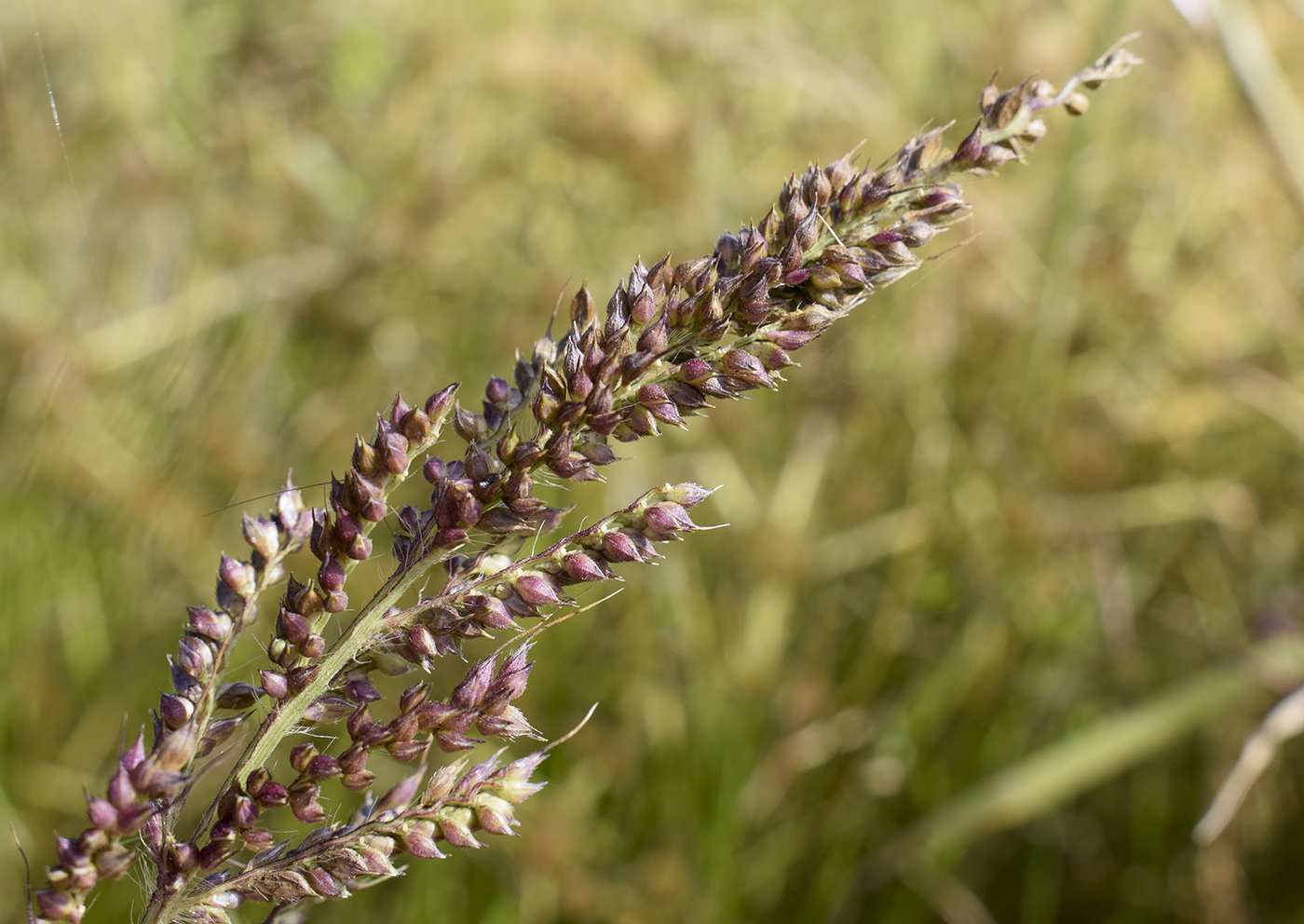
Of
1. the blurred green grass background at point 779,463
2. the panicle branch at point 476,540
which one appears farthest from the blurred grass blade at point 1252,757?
the panicle branch at point 476,540

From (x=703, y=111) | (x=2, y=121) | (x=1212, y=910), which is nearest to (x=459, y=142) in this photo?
(x=703, y=111)

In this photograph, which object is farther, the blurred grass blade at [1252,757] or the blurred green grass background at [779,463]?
the blurred green grass background at [779,463]

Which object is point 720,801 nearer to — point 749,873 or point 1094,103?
point 749,873

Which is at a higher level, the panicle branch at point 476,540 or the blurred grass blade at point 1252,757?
the panicle branch at point 476,540

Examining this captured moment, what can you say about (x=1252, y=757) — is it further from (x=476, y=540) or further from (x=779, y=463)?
(x=476, y=540)

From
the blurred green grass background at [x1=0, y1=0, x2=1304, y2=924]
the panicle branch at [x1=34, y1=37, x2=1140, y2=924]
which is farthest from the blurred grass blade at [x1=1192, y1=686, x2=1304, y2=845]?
the panicle branch at [x1=34, y1=37, x2=1140, y2=924]

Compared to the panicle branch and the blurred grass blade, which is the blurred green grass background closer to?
the blurred grass blade

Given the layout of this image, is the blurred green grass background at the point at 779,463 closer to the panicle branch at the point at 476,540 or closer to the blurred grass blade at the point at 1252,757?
the blurred grass blade at the point at 1252,757

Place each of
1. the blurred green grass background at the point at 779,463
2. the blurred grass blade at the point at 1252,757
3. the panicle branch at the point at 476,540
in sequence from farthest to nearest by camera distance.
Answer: the blurred green grass background at the point at 779,463 → the blurred grass blade at the point at 1252,757 → the panicle branch at the point at 476,540
